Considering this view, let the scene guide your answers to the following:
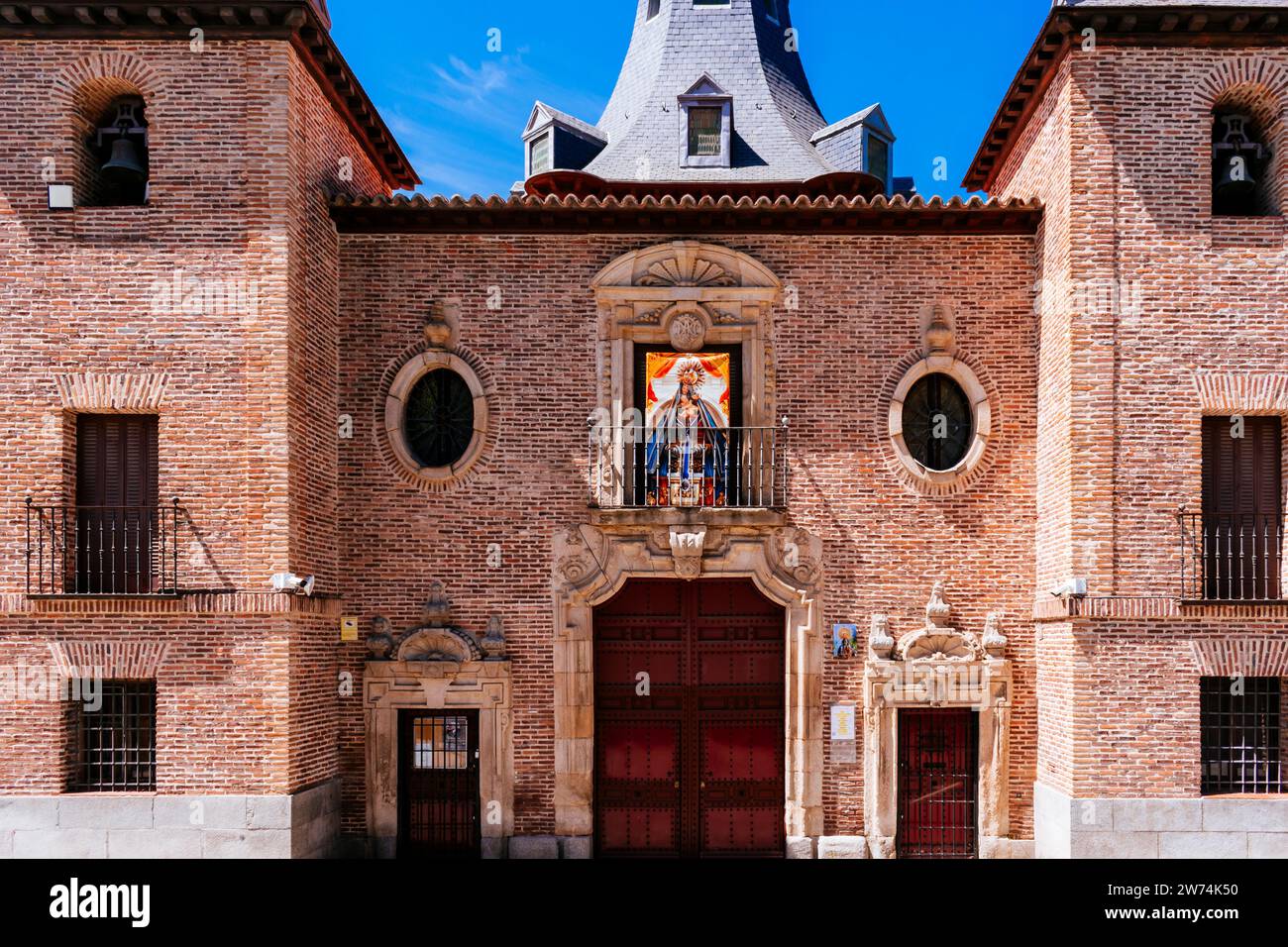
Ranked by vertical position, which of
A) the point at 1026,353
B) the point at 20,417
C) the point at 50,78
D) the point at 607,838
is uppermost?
the point at 50,78

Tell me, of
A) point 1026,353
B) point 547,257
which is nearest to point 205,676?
point 547,257

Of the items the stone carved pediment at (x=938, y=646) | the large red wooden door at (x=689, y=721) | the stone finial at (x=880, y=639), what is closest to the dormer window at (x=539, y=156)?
the large red wooden door at (x=689, y=721)

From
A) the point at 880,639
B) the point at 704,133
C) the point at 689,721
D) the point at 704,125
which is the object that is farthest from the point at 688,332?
the point at 704,125

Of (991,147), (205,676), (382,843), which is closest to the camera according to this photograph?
(205,676)

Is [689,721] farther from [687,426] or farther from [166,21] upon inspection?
[166,21]

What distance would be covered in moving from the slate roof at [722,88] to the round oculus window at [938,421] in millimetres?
7267

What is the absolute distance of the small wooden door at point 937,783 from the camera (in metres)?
12.1

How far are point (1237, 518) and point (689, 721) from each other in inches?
271

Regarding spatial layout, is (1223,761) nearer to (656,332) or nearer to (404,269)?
(656,332)

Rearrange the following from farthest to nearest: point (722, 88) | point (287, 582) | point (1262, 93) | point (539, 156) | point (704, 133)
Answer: point (539, 156)
point (722, 88)
point (704, 133)
point (1262, 93)
point (287, 582)

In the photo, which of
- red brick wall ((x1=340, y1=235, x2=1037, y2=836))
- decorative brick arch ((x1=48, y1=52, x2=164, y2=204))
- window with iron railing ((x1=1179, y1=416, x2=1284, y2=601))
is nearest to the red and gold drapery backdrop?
red brick wall ((x1=340, y1=235, x2=1037, y2=836))

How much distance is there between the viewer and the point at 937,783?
40.0ft

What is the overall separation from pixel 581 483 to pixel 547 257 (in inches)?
115

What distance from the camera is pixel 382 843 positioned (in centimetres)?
1203
